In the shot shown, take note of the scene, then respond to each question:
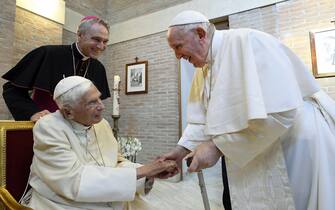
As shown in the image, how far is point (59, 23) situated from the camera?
16.7 ft

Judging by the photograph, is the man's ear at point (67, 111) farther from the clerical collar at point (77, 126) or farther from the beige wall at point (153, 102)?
the beige wall at point (153, 102)

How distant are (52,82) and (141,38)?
400 centimetres

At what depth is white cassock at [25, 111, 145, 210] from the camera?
133cm

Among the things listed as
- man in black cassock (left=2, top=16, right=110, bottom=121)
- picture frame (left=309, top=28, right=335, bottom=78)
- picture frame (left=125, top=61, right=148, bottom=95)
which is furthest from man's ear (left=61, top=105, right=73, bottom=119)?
picture frame (left=125, top=61, right=148, bottom=95)

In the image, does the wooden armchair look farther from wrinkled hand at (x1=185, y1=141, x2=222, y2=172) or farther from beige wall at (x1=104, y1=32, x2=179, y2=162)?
beige wall at (x1=104, y1=32, x2=179, y2=162)

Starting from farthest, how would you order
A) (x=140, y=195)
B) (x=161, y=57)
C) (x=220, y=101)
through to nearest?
(x=161, y=57), (x=140, y=195), (x=220, y=101)

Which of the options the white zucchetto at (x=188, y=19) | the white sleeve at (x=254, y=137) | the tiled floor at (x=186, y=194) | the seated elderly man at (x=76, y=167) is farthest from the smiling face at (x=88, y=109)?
the tiled floor at (x=186, y=194)

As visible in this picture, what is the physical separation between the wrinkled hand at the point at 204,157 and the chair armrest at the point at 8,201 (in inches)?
37.0

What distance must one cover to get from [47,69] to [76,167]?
39.2 inches


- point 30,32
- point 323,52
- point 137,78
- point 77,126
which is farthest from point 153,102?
point 77,126

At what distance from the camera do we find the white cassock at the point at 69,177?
4.35 ft

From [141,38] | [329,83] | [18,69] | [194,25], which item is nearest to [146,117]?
[141,38]

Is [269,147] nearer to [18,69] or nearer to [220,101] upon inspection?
[220,101]

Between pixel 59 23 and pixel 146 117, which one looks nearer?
pixel 59 23
